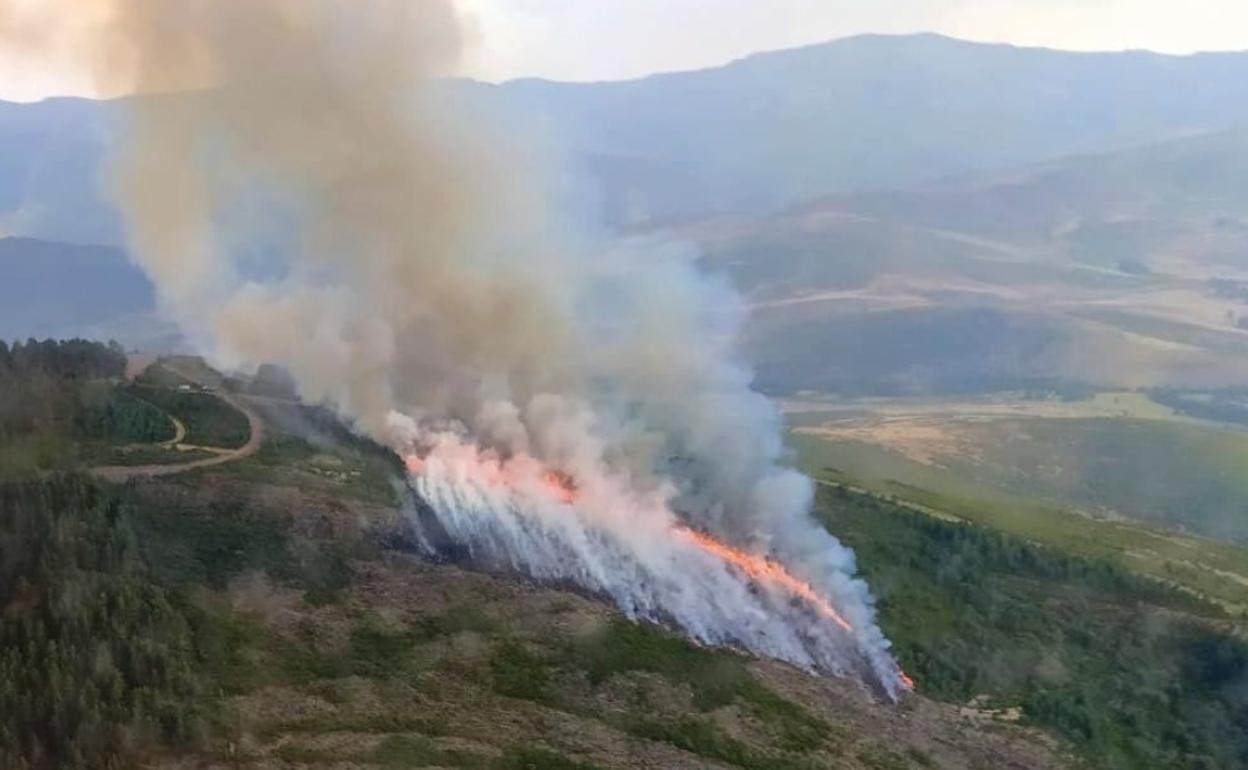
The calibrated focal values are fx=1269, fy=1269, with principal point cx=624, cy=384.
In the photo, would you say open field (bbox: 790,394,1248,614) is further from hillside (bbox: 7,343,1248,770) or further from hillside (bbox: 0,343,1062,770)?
hillside (bbox: 0,343,1062,770)

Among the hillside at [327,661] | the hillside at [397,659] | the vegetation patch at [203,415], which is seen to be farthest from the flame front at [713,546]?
the vegetation patch at [203,415]

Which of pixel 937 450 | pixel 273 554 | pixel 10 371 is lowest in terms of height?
pixel 937 450

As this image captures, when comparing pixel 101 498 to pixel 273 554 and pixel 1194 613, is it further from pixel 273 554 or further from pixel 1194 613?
pixel 1194 613

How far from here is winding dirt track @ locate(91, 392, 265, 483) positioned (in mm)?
67125

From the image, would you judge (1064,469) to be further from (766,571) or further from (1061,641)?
(766,571)

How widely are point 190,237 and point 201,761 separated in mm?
55680

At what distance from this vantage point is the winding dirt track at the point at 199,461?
220ft

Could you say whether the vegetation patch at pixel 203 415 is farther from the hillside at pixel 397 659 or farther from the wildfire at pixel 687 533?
the wildfire at pixel 687 533

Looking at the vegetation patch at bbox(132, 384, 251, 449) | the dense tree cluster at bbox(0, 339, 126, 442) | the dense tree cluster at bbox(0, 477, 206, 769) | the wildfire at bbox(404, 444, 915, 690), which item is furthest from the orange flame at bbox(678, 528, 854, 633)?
the dense tree cluster at bbox(0, 339, 126, 442)

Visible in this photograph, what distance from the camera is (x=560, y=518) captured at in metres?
75.4

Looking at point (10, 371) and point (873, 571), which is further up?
point (10, 371)

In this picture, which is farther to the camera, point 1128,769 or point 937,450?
point 937,450

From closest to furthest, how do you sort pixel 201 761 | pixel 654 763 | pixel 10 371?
pixel 201 761, pixel 654 763, pixel 10 371

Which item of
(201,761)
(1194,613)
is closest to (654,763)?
(201,761)
